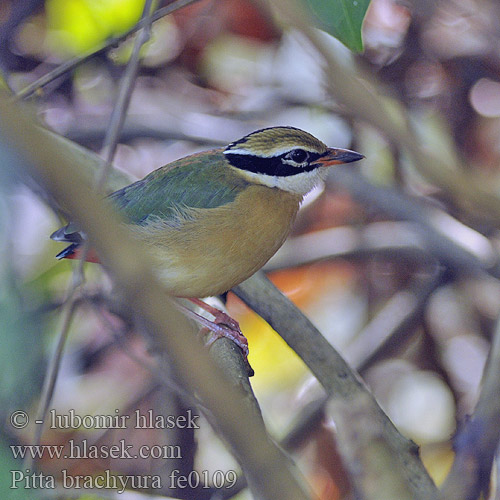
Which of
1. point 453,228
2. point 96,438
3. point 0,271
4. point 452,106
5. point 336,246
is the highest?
point 0,271

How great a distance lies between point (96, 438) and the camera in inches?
148

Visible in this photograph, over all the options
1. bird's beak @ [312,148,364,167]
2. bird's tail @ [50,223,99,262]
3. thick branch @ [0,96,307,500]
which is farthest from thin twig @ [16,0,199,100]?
thick branch @ [0,96,307,500]

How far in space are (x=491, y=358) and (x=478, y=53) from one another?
108 inches

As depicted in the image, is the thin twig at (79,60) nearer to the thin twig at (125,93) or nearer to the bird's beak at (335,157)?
the thin twig at (125,93)

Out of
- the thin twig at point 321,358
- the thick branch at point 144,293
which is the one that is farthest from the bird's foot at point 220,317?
the thick branch at point 144,293

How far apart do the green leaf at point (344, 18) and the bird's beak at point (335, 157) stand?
1.27 m

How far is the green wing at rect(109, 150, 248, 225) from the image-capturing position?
2775 millimetres

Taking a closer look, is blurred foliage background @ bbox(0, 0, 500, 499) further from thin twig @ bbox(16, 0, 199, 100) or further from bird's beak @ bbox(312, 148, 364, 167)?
bird's beak @ bbox(312, 148, 364, 167)

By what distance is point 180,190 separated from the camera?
9.23ft

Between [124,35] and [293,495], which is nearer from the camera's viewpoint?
[293,495]

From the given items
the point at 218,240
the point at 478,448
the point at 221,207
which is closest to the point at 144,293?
the point at 478,448

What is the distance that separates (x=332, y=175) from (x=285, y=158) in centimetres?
134

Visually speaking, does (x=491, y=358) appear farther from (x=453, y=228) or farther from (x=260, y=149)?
(x=453, y=228)

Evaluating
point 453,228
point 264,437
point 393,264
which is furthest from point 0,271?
point 393,264
